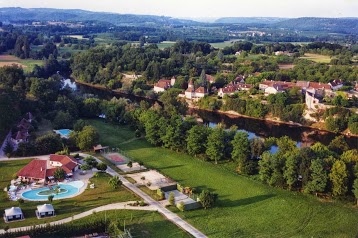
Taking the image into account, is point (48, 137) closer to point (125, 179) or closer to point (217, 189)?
point (125, 179)

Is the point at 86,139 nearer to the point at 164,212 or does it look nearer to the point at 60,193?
the point at 60,193

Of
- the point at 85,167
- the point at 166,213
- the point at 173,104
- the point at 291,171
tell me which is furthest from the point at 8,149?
the point at 173,104

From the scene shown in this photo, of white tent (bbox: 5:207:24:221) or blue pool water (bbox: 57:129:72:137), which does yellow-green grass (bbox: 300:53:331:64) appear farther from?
white tent (bbox: 5:207:24:221)

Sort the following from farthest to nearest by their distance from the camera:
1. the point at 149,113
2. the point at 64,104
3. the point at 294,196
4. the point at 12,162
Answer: the point at 64,104, the point at 149,113, the point at 12,162, the point at 294,196

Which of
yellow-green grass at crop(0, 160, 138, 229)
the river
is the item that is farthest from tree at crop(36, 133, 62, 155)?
the river

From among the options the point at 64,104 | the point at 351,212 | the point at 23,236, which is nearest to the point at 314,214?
the point at 351,212

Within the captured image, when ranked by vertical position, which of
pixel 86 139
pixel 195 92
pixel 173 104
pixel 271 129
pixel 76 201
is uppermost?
pixel 86 139
